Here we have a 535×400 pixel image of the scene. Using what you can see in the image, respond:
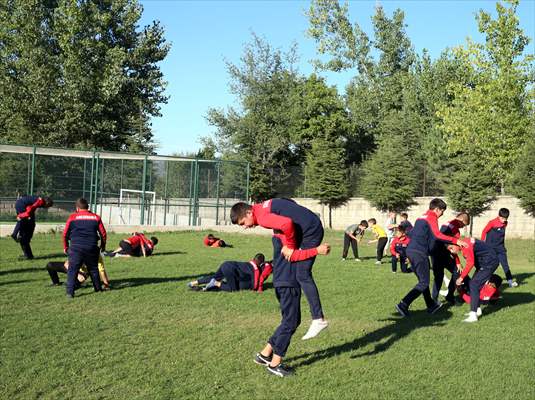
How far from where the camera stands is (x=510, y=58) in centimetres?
2792

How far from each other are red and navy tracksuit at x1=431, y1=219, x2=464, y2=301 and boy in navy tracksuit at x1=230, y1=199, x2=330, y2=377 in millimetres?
4408

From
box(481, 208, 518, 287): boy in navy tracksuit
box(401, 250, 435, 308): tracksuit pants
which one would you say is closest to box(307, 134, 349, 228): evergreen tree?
box(481, 208, 518, 287): boy in navy tracksuit

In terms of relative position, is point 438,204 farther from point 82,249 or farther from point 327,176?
point 327,176

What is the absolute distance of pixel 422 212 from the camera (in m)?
34.0

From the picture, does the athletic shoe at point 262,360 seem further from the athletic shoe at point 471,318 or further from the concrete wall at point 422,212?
the concrete wall at point 422,212

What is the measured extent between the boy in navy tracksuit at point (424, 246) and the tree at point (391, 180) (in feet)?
83.1

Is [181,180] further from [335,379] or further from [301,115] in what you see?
[335,379]

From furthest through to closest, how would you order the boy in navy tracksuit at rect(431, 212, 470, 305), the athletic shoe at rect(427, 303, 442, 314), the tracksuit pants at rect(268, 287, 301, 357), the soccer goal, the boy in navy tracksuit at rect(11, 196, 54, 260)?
1. the soccer goal
2. the boy in navy tracksuit at rect(11, 196, 54, 260)
3. the boy in navy tracksuit at rect(431, 212, 470, 305)
4. the athletic shoe at rect(427, 303, 442, 314)
5. the tracksuit pants at rect(268, 287, 301, 357)

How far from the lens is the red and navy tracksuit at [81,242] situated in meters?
10.3

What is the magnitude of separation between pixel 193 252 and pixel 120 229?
709 cm

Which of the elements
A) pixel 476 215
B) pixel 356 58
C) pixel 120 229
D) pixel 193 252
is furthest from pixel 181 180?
pixel 356 58

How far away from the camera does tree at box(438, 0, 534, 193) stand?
27.1m

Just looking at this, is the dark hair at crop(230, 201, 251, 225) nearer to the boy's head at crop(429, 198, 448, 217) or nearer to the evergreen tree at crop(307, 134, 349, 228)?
the boy's head at crop(429, 198, 448, 217)

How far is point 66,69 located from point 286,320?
34119 mm
